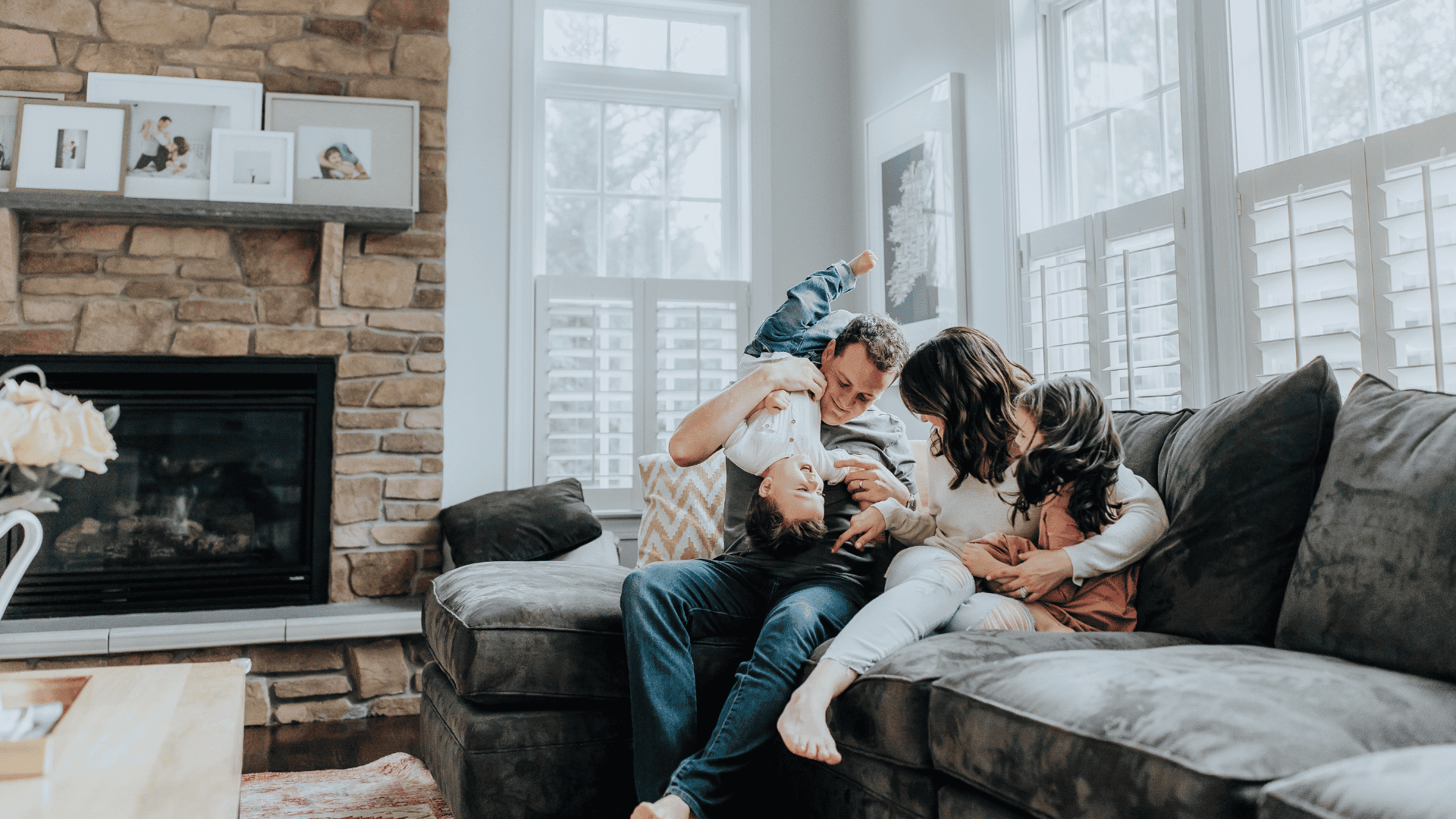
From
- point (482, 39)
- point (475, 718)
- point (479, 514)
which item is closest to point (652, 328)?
point (479, 514)

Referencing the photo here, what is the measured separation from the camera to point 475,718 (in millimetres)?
1705

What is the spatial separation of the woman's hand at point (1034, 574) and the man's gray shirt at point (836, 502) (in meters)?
0.30

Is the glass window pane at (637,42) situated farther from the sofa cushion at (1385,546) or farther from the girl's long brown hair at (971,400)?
the sofa cushion at (1385,546)

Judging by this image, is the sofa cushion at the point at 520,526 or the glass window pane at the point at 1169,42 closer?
the glass window pane at the point at 1169,42

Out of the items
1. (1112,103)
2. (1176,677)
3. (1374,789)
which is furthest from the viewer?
(1112,103)

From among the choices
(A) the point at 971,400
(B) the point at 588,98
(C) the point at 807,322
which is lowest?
(A) the point at 971,400

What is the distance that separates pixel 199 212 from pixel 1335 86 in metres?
3.16

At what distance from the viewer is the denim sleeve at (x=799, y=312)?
78.5 inches

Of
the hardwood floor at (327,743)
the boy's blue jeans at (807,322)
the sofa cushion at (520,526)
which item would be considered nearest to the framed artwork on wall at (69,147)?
the sofa cushion at (520,526)

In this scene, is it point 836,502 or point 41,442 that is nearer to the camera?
point 41,442

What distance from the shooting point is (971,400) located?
1.73 meters

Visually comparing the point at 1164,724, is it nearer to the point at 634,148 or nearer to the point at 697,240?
the point at 697,240

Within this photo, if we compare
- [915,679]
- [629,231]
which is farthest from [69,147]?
[915,679]

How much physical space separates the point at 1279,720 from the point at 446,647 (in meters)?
1.44
